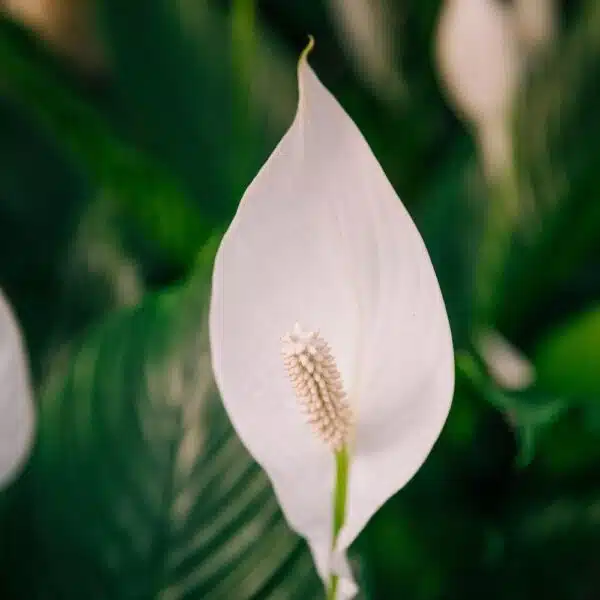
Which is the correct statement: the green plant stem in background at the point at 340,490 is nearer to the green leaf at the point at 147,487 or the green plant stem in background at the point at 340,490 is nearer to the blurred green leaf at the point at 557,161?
the green leaf at the point at 147,487

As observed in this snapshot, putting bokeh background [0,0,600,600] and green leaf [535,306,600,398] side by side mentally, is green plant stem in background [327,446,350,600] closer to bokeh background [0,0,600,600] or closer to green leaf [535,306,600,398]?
bokeh background [0,0,600,600]

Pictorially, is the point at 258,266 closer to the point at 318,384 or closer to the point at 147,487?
the point at 318,384

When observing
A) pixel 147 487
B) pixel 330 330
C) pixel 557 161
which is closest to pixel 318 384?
pixel 330 330

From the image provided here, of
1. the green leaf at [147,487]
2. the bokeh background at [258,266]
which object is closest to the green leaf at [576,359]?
the bokeh background at [258,266]

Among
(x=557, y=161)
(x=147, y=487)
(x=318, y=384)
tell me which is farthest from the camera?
(x=557, y=161)

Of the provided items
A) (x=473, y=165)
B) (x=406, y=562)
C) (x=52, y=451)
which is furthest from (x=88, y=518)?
(x=473, y=165)

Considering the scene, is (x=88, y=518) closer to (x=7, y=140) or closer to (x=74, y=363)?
(x=74, y=363)
